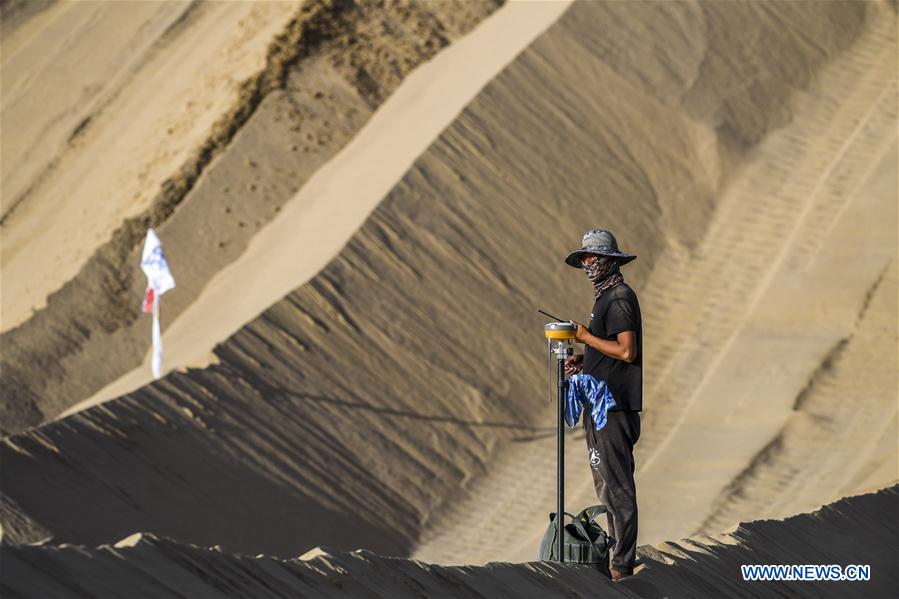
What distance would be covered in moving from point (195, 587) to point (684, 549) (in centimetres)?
334

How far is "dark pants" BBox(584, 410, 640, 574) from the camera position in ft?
28.4

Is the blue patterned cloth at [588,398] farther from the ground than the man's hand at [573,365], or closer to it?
closer to it

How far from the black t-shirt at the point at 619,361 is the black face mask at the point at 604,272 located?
0.44ft

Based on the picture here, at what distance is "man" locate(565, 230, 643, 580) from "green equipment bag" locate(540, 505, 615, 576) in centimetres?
6


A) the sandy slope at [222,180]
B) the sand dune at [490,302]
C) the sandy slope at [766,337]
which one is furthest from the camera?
the sandy slope at [222,180]

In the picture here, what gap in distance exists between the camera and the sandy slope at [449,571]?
23.3ft

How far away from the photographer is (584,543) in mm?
8766

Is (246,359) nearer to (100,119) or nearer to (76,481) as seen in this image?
(76,481)

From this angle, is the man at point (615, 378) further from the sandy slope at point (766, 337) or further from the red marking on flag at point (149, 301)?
the red marking on flag at point (149, 301)

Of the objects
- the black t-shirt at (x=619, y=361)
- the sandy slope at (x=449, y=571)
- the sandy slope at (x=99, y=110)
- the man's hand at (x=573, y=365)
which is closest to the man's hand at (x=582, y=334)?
the black t-shirt at (x=619, y=361)

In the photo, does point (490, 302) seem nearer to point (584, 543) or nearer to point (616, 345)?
point (584, 543)

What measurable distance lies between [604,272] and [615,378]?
0.56 meters

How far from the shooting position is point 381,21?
26.9m

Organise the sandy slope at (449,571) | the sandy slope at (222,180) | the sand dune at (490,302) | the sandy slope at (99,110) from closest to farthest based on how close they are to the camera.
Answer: the sandy slope at (449,571), the sand dune at (490,302), the sandy slope at (222,180), the sandy slope at (99,110)
